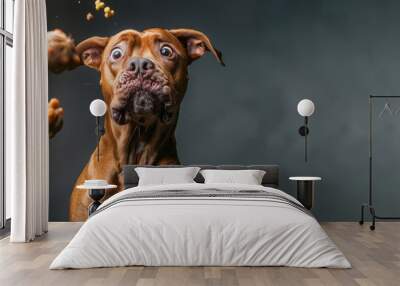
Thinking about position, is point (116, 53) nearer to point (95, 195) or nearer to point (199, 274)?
point (95, 195)

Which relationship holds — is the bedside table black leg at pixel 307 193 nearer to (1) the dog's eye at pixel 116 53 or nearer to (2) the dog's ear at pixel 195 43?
(2) the dog's ear at pixel 195 43

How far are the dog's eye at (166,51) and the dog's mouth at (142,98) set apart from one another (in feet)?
0.91

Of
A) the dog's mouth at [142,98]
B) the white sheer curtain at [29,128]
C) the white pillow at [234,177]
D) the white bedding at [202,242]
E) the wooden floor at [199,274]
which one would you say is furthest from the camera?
the dog's mouth at [142,98]

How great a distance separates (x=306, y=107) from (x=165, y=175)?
1981 millimetres

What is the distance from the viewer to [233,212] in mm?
4840

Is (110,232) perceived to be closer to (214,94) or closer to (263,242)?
(263,242)

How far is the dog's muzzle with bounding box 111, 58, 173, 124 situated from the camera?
7566 mm

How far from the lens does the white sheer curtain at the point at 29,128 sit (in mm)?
6090

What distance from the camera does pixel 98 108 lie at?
290 inches

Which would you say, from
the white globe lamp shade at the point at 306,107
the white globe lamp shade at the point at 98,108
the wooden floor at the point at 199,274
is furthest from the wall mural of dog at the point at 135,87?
the wooden floor at the point at 199,274

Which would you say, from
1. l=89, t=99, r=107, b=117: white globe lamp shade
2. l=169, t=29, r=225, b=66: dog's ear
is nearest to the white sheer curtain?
l=89, t=99, r=107, b=117: white globe lamp shade

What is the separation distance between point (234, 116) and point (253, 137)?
38 centimetres

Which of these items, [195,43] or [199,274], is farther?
[195,43]

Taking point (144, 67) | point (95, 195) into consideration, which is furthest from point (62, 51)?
point (95, 195)
